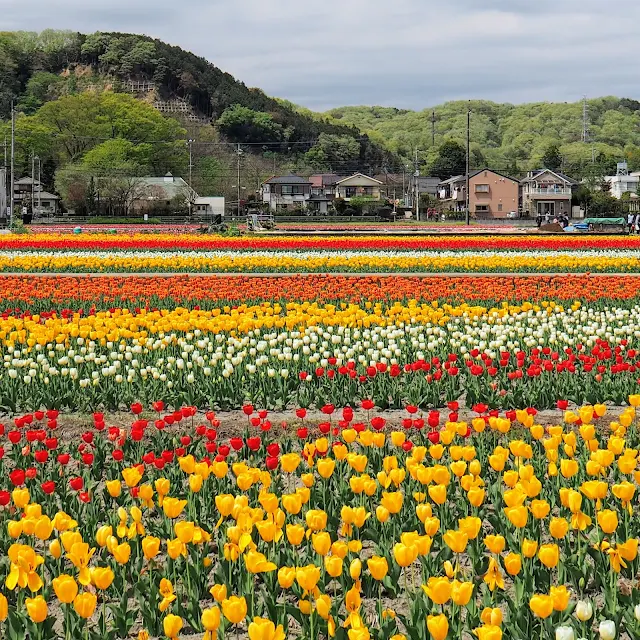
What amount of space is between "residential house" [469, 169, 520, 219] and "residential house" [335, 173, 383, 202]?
16181mm

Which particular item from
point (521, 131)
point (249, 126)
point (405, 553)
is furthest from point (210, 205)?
point (405, 553)

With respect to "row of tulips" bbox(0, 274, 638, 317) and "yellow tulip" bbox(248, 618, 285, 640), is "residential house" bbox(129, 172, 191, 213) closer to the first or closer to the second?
"row of tulips" bbox(0, 274, 638, 317)

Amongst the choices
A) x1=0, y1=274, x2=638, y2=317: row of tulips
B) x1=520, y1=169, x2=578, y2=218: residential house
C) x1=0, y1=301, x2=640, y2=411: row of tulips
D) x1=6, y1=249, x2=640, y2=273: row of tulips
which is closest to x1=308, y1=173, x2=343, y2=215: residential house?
x1=520, y1=169, x2=578, y2=218: residential house

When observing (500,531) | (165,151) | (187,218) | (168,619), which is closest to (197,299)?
(500,531)

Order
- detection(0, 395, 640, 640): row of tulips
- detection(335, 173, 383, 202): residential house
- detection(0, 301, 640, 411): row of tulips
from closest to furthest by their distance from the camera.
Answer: detection(0, 395, 640, 640): row of tulips < detection(0, 301, 640, 411): row of tulips < detection(335, 173, 383, 202): residential house

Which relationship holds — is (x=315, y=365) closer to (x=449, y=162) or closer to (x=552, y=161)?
(x=449, y=162)

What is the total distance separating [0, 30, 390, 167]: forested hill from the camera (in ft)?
497

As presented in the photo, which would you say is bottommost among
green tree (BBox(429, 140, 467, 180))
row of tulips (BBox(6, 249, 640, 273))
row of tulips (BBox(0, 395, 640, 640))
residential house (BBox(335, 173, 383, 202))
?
row of tulips (BBox(0, 395, 640, 640))

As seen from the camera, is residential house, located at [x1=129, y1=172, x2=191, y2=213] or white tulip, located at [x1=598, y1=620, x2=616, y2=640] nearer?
white tulip, located at [x1=598, y1=620, x2=616, y2=640]

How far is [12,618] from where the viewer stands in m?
3.77

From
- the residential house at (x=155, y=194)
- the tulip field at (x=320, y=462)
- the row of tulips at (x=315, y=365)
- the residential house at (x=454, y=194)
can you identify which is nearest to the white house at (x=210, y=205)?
the residential house at (x=155, y=194)

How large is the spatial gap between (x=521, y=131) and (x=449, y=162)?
2007 inches

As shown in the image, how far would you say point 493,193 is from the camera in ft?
313

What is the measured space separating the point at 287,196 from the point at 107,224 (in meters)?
Result: 49.0
